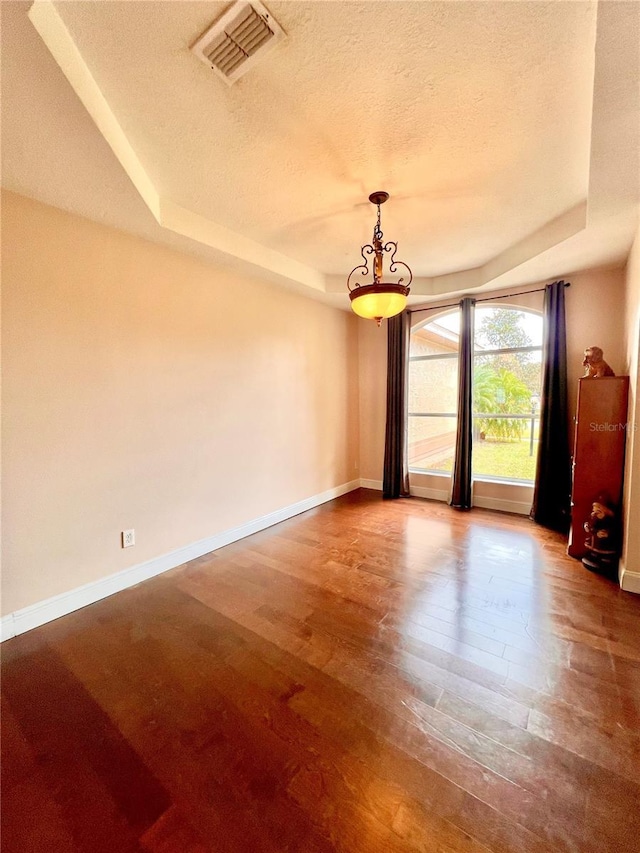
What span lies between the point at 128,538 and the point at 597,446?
3.93 meters

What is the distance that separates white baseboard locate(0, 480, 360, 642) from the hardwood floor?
93 mm

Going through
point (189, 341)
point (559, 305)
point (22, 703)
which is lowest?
point (22, 703)

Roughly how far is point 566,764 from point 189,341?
3362 millimetres

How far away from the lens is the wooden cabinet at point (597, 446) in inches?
109

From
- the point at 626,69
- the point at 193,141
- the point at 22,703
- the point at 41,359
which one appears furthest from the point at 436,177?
the point at 22,703

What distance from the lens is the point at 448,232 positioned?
3.02 metres

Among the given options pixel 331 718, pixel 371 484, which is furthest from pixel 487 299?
pixel 331 718

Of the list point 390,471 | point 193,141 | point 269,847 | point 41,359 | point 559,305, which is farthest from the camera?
point 390,471

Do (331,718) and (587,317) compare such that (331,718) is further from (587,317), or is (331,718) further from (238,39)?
(587,317)

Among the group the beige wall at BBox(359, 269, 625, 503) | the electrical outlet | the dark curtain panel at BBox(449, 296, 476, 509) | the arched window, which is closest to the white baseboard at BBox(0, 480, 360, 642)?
the electrical outlet

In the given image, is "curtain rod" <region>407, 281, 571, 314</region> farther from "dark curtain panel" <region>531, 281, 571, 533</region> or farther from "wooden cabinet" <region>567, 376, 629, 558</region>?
"wooden cabinet" <region>567, 376, 629, 558</region>

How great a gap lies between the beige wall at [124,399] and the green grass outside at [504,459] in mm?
2522

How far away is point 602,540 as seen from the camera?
107 inches

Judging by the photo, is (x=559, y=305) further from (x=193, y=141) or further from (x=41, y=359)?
(x=41, y=359)
